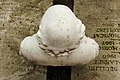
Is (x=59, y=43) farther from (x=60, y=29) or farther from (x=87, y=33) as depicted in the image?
(x=87, y=33)

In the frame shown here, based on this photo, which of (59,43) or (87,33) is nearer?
(59,43)

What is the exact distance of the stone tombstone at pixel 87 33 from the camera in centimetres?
144

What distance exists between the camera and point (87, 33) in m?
1.47

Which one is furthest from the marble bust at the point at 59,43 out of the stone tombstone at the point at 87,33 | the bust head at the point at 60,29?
the stone tombstone at the point at 87,33

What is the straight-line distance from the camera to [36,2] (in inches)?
59.2

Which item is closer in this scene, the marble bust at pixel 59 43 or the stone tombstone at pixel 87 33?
the marble bust at pixel 59 43

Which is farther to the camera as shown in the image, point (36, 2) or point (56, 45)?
point (36, 2)

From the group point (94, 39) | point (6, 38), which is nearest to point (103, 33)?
point (94, 39)

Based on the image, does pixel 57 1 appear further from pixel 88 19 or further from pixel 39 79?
pixel 39 79

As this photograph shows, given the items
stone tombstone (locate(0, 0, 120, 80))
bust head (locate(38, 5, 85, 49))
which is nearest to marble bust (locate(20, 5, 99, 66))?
bust head (locate(38, 5, 85, 49))

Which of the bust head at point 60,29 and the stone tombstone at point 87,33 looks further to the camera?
the stone tombstone at point 87,33

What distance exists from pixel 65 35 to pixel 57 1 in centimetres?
25

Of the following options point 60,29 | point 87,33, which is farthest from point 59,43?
point 87,33

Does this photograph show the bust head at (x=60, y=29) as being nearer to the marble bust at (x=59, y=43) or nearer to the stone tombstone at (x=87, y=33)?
the marble bust at (x=59, y=43)
